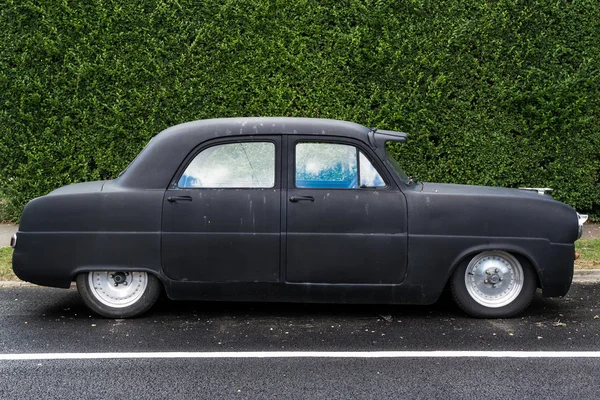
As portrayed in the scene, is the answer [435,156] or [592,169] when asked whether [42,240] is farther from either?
[592,169]

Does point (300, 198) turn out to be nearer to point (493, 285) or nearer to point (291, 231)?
point (291, 231)

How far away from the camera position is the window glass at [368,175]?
20.7 feet

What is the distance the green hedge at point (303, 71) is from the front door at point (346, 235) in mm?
3900

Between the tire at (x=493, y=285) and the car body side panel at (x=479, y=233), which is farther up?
the car body side panel at (x=479, y=233)

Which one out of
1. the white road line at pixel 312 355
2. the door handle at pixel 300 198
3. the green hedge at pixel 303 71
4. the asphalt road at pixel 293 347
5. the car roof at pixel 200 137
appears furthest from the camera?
the green hedge at pixel 303 71

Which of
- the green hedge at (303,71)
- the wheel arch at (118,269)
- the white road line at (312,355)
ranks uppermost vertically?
the green hedge at (303,71)

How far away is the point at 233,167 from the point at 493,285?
7.79 feet

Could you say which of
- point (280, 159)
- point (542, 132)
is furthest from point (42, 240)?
point (542, 132)

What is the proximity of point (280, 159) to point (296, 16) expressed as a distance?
415cm

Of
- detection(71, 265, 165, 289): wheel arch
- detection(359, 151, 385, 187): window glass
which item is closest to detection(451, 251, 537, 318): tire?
detection(359, 151, 385, 187): window glass

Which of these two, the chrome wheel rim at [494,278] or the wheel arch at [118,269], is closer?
the wheel arch at [118,269]

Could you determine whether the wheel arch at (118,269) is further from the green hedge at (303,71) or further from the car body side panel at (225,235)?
the green hedge at (303,71)

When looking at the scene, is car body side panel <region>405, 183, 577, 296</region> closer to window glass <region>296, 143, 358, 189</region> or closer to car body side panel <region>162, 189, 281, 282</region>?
window glass <region>296, 143, 358, 189</region>

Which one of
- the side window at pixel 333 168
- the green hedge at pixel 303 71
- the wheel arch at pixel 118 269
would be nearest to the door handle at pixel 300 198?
the side window at pixel 333 168
